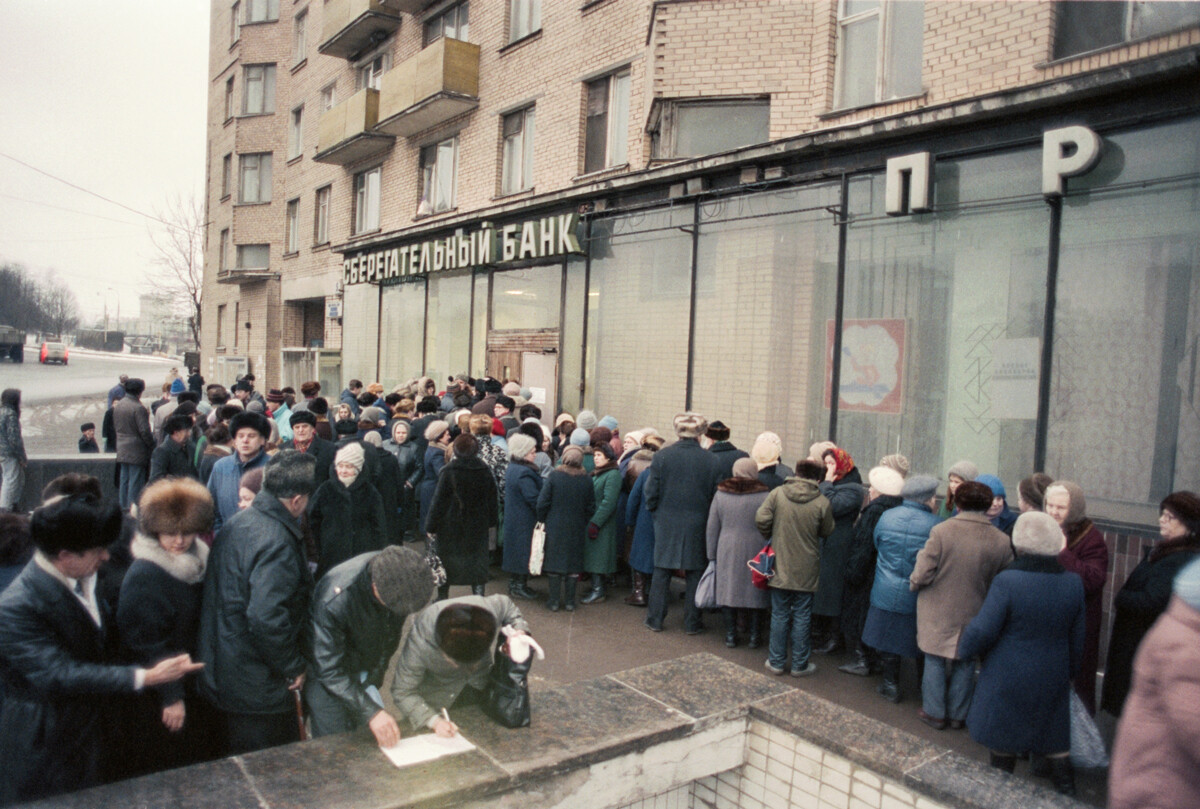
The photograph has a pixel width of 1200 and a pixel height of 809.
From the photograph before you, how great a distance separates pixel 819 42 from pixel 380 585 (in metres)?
9.05

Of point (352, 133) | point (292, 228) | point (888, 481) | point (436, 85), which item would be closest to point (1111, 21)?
point (888, 481)

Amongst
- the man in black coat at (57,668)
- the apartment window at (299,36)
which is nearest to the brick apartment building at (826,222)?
the man in black coat at (57,668)

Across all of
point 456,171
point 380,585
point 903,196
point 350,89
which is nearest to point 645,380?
point 903,196

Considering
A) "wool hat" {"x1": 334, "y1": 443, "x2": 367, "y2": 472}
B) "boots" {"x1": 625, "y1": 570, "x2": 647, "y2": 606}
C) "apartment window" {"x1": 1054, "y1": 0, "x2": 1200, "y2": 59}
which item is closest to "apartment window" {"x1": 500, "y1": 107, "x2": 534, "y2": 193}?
"boots" {"x1": 625, "y1": 570, "x2": 647, "y2": 606}

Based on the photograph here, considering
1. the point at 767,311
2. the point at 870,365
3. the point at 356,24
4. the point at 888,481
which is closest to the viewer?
the point at 888,481

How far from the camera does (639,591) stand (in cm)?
837

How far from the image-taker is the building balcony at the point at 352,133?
63.0ft

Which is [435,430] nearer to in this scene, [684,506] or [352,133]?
[684,506]

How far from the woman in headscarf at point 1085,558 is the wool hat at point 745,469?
228 cm

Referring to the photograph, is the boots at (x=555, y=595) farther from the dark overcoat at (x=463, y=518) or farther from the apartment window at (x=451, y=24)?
the apartment window at (x=451, y=24)

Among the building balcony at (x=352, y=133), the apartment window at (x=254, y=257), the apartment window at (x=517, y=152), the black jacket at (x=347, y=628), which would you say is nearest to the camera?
the black jacket at (x=347, y=628)

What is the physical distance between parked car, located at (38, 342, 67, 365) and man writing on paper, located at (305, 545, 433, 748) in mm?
52191

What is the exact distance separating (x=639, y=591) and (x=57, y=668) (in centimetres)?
604

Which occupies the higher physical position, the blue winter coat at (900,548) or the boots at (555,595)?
the blue winter coat at (900,548)
